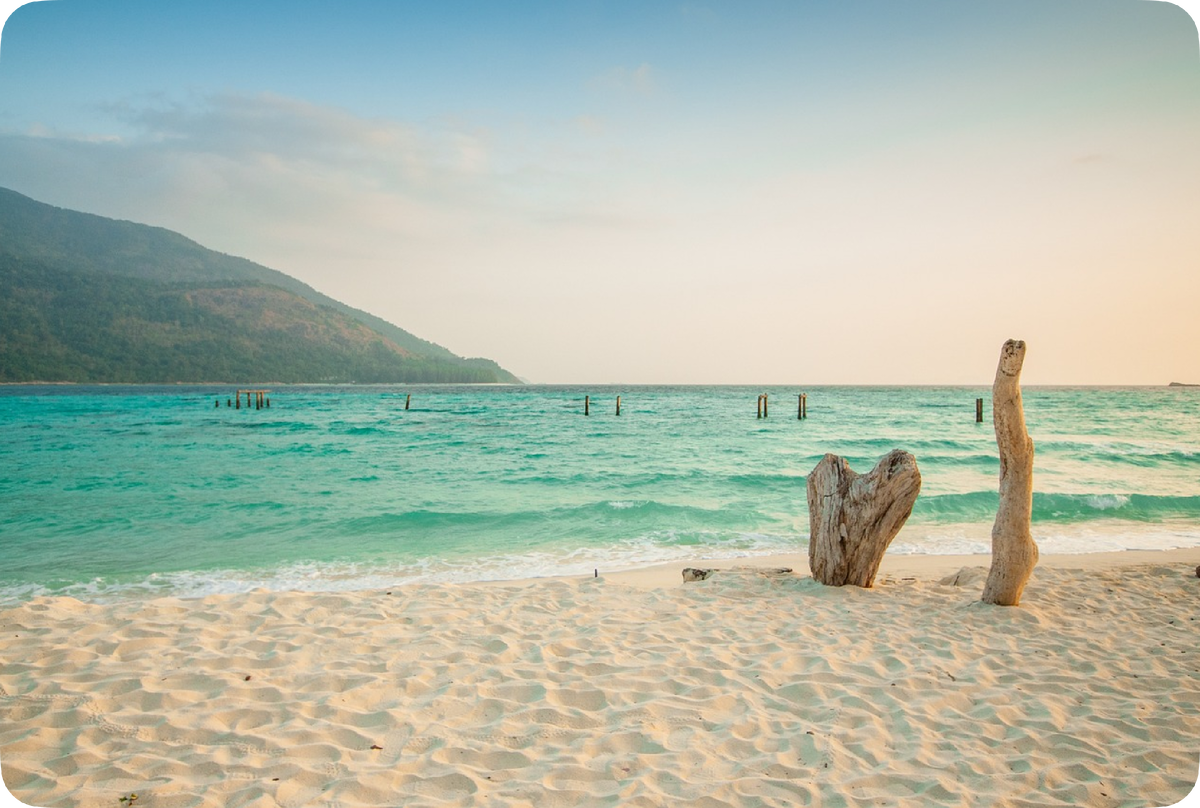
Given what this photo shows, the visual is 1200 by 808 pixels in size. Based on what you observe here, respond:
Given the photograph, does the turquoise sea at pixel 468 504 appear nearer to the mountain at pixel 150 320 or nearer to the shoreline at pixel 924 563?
the shoreline at pixel 924 563

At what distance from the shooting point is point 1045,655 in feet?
15.9

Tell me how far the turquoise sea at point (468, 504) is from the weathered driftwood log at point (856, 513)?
10.4ft

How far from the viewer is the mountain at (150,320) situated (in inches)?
4284

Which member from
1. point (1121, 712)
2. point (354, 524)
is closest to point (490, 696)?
point (1121, 712)

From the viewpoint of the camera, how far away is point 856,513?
6.86 metres

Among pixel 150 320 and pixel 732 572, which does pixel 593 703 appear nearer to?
pixel 732 572

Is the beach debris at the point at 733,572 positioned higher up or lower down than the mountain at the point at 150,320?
lower down

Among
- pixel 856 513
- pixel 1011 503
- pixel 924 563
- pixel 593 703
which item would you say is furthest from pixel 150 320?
pixel 1011 503

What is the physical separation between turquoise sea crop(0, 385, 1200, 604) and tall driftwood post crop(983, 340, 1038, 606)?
14.4 ft

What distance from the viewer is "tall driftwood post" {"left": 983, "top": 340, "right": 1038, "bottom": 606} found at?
5.80m

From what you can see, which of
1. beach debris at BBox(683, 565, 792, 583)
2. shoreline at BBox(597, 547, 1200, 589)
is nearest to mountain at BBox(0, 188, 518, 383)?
shoreline at BBox(597, 547, 1200, 589)

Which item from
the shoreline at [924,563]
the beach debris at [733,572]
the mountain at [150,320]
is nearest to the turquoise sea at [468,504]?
the shoreline at [924,563]

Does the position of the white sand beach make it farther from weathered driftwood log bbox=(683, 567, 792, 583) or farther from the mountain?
the mountain

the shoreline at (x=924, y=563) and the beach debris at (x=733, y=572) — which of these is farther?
the shoreline at (x=924, y=563)
